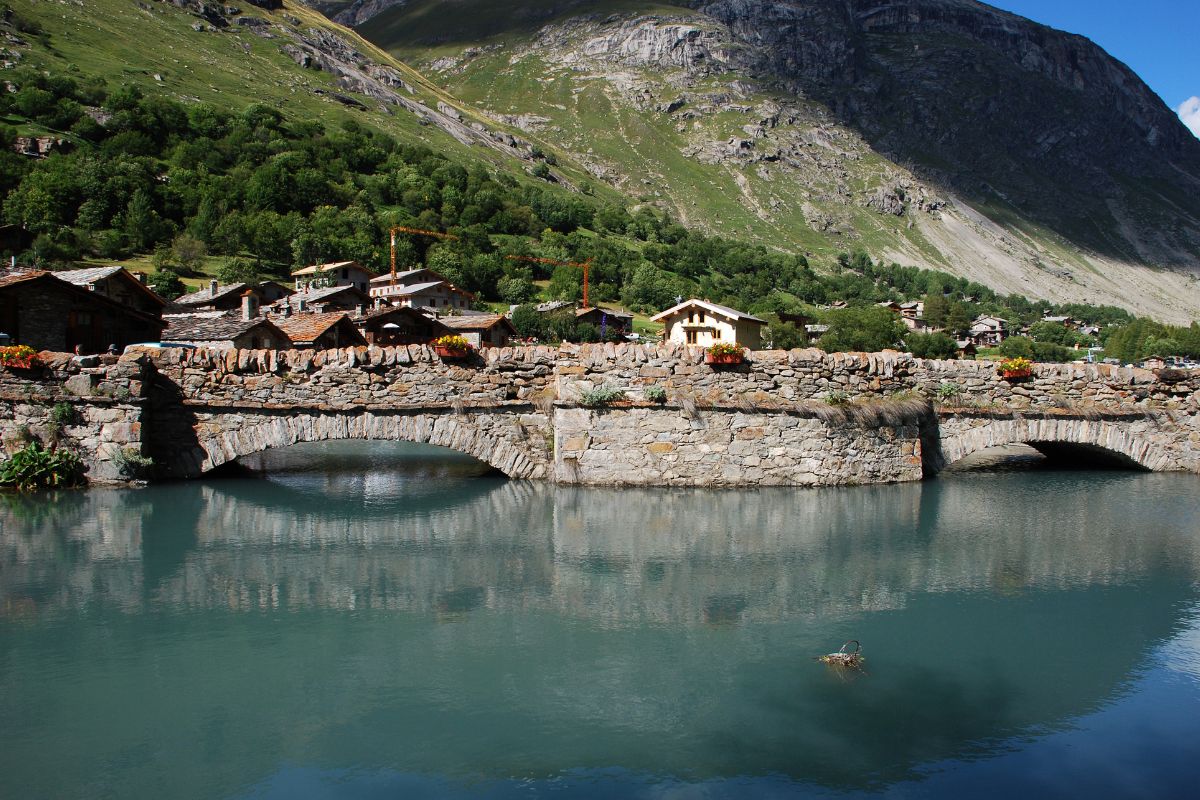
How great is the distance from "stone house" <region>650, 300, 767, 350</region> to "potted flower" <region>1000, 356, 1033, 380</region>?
4755cm

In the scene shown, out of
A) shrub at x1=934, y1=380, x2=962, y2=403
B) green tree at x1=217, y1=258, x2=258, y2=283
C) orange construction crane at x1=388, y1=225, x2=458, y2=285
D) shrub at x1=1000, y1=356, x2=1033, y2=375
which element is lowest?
shrub at x1=934, y1=380, x2=962, y2=403

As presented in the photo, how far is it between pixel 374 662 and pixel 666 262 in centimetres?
12630

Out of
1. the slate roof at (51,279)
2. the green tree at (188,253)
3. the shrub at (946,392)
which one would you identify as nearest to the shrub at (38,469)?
the slate roof at (51,279)

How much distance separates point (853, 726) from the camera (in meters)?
7.64

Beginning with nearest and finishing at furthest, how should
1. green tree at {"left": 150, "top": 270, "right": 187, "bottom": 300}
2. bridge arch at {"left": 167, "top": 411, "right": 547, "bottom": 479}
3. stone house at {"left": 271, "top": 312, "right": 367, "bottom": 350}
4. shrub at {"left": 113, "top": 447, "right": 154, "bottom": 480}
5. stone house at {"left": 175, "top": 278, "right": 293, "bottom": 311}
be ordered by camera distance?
shrub at {"left": 113, "top": 447, "right": 154, "bottom": 480}
bridge arch at {"left": 167, "top": 411, "right": 547, "bottom": 479}
stone house at {"left": 271, "top": 312, "right": 367, "bottom": 350}
stone house at {"left": 175, "top": 278, "right": 293, "bottom": 311}
green tree at {"left": 150, "top": 270, "right": 187, "bottom": 300}

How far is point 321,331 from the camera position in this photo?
32906 millimetres

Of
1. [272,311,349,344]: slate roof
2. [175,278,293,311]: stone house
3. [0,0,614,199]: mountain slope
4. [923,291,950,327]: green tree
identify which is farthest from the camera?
Result: [923,291,950,327]: green tree

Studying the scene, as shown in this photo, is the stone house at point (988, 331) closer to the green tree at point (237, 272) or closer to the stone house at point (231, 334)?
the green tree at point (237, 272)

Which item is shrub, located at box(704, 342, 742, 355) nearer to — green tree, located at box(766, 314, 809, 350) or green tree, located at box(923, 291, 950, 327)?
green tree, located at box(766, 314, 809, 350)

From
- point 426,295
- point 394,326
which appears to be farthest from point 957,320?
point 394,326

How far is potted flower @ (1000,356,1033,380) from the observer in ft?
63.1

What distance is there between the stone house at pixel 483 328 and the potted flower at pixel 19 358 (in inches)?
1667

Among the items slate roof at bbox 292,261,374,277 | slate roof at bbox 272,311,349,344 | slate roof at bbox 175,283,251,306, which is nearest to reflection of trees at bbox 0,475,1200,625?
slate roof at bbox 272,311,349,344

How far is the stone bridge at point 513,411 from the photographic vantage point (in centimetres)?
1758
